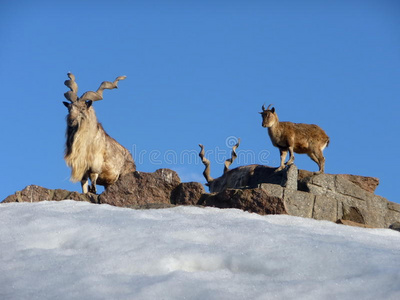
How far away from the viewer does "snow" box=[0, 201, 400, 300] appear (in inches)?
190

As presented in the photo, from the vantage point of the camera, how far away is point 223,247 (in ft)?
19.5

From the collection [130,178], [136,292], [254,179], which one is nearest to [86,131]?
[130,178]

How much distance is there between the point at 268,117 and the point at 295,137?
985 mm

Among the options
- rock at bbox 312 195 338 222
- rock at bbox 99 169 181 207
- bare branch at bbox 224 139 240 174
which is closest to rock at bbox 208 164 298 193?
bare branch at bbox 224 139 240 174

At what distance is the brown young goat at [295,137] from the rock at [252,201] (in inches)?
311

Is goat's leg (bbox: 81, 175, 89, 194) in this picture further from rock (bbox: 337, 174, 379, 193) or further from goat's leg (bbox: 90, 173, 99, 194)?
rock (bbox: 337, 174, 379, 193)

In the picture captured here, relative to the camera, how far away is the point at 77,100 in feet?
48.1

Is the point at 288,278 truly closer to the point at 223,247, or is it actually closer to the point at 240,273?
the point at 240,273

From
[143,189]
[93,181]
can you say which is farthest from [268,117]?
[143,189]

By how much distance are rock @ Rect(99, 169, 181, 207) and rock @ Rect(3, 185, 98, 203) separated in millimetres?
346

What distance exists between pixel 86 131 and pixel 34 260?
907 cm

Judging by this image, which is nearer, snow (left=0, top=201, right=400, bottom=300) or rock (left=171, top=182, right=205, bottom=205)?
snow (left=0, top=201, right=400, bottom=300)

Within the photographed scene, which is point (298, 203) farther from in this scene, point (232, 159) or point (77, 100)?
point (232, 159)

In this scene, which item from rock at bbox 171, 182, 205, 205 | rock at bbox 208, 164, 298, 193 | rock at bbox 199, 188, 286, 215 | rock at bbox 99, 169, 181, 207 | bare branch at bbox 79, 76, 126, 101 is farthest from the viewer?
bare branch at bbox 79, 76, 126, 101
